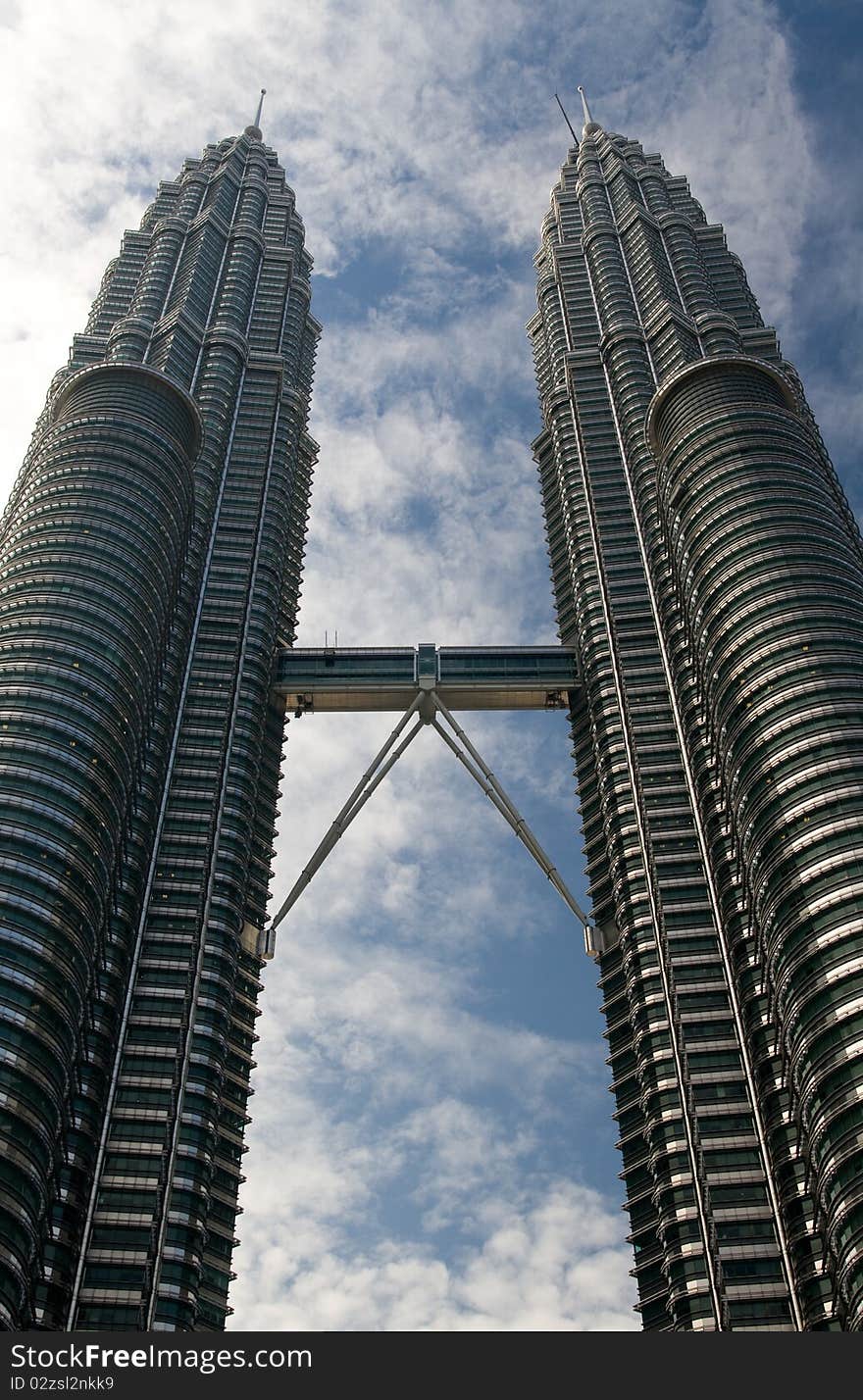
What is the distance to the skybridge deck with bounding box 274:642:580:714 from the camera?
150 m

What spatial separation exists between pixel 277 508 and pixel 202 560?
14907mm

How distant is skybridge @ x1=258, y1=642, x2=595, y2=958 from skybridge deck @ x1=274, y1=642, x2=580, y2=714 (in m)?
0.11

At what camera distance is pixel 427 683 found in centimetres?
14900

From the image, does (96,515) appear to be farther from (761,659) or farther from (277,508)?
(761,659)

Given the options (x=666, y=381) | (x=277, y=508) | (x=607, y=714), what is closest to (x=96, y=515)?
(x=277, y=508)

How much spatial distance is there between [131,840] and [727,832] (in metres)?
54.7

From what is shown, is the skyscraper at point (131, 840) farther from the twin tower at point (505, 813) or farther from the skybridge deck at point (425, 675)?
the skybridge deck at point (425, 675)

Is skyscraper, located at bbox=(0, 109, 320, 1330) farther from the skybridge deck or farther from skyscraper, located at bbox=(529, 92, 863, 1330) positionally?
skyscraper, located at bbox=(529, 92, 863, 1330)

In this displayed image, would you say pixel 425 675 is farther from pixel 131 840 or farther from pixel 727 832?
pixel 727 832

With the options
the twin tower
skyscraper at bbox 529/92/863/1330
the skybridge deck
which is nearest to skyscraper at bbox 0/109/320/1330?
the twin tower

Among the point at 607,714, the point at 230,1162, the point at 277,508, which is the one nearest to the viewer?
the point at 230,1162

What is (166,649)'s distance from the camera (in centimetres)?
14025

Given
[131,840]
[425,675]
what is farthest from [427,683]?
[131,840]

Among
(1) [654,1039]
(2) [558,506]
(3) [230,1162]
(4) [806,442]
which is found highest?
(2) [558,506]
